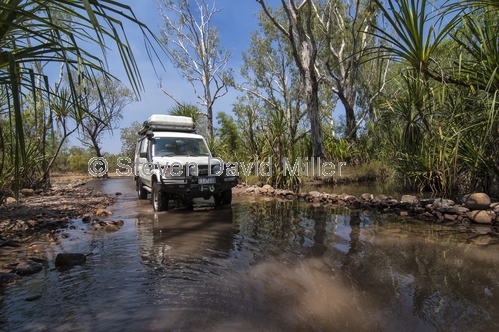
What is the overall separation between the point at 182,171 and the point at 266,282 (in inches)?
171

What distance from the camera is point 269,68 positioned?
109 ft

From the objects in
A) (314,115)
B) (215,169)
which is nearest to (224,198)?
(215,169)

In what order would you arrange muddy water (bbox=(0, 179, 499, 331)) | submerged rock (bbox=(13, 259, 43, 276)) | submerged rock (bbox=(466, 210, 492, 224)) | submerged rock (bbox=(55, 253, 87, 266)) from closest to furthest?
1. muddy water (bbox=(0, 179, 499, 331))
2. submerged rock (bbox=(13, 259, 43, 276))
3. submerged rock (bbox=(55, 253, 87, 266))
4. submerged rock (bbox=(466, 210, 492, 224))

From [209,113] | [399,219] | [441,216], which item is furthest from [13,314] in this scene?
[209,113]

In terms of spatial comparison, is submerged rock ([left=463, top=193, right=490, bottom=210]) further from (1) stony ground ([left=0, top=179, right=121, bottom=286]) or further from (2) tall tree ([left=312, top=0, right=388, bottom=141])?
(2) tall tree ([left=312, top=0, right=388, bottom=141])

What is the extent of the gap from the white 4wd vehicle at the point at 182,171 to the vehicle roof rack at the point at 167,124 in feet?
0.14

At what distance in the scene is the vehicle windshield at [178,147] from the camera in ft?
25.9

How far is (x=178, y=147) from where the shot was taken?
320 inches

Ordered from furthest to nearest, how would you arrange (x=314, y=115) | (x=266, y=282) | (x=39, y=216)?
(x=314, y=115) < (x=39, y=216) < (x=266, y=282)

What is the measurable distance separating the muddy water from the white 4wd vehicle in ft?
5.34

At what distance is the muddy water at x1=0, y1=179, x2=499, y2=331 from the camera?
2.42m

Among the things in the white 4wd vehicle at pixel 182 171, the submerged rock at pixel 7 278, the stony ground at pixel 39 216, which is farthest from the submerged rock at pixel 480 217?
the stony ground at pixel 39 216

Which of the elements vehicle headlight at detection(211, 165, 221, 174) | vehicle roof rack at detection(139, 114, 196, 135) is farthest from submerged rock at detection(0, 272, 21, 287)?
vehicle roof rack at detection(139, 114, 196, 135)

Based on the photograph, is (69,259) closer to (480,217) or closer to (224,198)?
(224,198)
